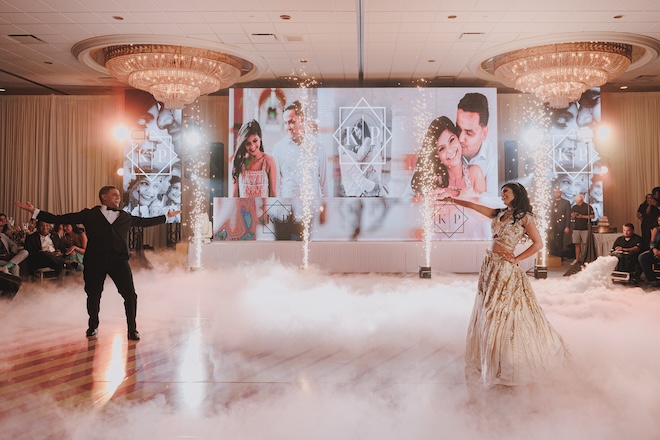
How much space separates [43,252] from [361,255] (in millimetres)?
5341

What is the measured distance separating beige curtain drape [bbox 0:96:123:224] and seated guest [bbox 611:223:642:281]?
10.6m

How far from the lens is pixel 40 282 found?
8602 millimetres

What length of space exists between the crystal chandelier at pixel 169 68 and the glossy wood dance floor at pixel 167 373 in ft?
18.4

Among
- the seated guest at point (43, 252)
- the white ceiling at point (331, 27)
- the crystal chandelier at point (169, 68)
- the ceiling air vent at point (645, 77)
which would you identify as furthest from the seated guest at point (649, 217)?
the seated guest at point (43, 252)

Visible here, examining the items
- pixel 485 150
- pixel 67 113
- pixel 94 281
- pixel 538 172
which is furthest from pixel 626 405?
pixel 67 113

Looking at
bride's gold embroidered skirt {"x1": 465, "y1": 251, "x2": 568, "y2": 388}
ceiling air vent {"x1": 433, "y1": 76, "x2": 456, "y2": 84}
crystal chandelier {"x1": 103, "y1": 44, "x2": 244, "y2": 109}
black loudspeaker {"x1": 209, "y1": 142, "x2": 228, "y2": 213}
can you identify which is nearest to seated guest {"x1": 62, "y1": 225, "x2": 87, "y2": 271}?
crystal chandelier {"x1": 103, "y1": 44, "x2": 244, "y2": 109}

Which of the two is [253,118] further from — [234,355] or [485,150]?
[234,355]

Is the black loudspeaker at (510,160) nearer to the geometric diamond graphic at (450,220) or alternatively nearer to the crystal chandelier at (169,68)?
the geometric diamond graphic at (450,220)

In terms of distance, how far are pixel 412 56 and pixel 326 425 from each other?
8459 mm

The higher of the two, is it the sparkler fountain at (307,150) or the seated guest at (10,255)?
the sparkler fountain at (307,150)

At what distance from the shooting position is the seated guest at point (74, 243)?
9.32 meters

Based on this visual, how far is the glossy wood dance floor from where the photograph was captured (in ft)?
11.5

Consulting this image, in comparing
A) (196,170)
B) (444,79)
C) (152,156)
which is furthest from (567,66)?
(152,156)

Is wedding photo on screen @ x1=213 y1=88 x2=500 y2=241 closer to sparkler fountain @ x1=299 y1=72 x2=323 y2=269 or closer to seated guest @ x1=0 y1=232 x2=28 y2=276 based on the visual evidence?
sparkler fountain @ x1=299 y1=72 x2=323 y2=269
